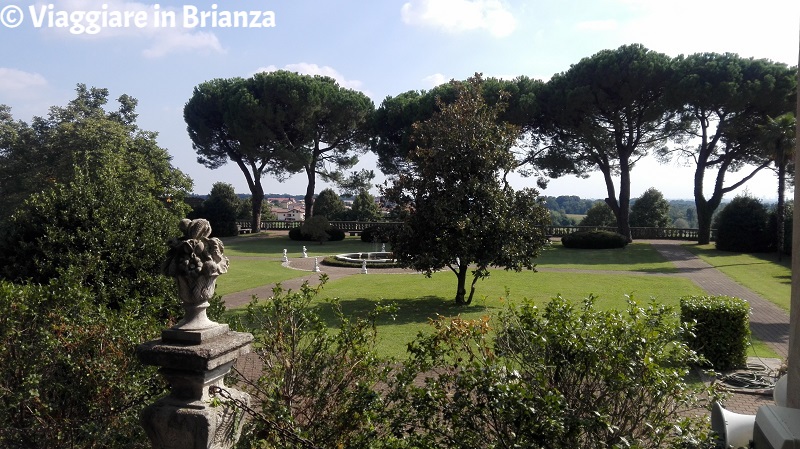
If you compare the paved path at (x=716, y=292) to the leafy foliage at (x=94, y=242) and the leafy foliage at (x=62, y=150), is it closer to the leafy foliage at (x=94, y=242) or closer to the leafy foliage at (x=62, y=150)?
the leafy foliage at (x=94, y=242)

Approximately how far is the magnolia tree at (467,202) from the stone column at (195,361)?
9991mm

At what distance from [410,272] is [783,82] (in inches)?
953

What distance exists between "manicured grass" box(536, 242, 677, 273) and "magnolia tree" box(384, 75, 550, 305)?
35.7 ft

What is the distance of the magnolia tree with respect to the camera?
1363 cm

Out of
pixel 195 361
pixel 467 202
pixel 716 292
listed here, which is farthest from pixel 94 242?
pixel 716 292

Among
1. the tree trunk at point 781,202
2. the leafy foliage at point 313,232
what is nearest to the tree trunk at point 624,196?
the tree trunk at point 781,202

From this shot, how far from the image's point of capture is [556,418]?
2.90 metres

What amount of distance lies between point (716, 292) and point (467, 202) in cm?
919

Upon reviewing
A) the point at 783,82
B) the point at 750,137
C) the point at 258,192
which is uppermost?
the point at 783,82

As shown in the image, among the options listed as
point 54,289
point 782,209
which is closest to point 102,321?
point 54,289

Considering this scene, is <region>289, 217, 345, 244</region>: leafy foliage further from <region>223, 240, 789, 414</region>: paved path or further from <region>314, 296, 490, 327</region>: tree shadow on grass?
<region>314, 296, 490, 327</region>: tree shadow on grass

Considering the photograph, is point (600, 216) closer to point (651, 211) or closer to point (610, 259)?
point (651, 211)

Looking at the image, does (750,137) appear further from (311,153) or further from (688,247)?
(311,153)

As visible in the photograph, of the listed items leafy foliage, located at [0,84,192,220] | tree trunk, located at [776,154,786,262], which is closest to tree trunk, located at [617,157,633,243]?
tree trunk, located at [776,154,786,262]
